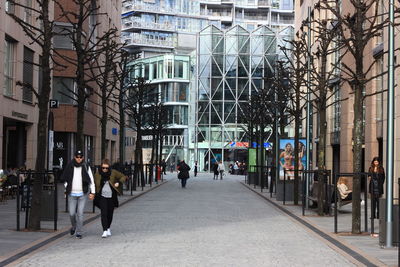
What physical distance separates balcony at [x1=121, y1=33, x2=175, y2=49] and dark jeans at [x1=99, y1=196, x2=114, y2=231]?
9098cm

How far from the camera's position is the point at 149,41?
347 feet

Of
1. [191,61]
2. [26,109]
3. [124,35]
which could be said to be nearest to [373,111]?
[26,109]

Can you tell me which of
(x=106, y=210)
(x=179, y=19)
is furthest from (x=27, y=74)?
(x=179, y=19)

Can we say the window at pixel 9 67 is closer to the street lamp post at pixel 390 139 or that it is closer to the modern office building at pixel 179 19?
the street lamp post at pixel 390 139

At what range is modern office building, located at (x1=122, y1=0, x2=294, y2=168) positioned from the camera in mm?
89625

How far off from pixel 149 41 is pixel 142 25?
2654 millimetres

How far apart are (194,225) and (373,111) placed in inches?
670

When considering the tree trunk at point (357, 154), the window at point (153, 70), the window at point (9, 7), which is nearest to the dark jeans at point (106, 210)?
the tree trunk at point (357, 154)

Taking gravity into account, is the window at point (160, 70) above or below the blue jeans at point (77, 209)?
above

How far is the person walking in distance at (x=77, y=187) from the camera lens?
1444cm

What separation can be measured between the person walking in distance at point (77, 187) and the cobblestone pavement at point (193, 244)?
496mm

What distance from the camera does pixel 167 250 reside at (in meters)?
12.3

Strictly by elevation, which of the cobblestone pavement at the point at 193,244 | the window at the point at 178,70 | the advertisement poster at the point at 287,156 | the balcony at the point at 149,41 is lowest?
the cobblestone pavement at the point at 193,244

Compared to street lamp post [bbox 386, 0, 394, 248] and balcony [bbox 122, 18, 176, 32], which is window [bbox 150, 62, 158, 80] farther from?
street lamp post [bbox 386, 0, 394, 248]
